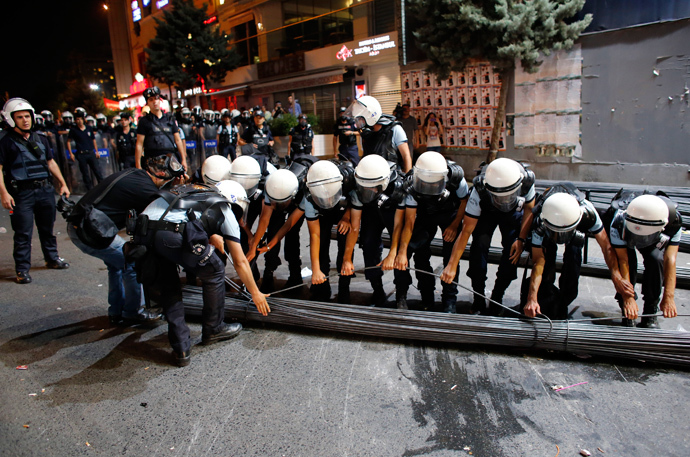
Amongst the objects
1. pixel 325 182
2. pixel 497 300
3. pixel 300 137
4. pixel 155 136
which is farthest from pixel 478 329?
pixel 300 137

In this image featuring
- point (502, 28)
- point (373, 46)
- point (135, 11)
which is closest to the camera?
point (502, 28)

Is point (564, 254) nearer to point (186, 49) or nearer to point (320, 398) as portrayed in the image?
point (320, 398)

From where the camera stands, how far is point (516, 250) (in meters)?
3.37

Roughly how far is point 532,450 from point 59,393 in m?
2.80

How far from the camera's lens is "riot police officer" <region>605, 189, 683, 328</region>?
9.46 feet

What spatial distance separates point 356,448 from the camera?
225cm

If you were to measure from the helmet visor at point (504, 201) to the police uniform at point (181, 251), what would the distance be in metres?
1.84

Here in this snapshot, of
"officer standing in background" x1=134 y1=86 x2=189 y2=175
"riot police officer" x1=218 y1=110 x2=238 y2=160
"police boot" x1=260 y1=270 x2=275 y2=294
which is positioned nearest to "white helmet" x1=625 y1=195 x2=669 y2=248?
"police boot" x1=260 y1=270 x2=275 y2=294

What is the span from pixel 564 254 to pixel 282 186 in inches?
87.9

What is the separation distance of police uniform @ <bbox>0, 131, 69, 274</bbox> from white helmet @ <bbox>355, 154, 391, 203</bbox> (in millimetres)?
3538

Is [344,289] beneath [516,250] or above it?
beneath

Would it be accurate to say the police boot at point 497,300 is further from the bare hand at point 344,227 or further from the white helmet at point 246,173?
the white helmet at point 246,173

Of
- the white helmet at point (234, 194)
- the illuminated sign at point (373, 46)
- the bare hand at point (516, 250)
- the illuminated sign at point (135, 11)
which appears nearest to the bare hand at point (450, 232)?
the bare hand at point (516, 250)

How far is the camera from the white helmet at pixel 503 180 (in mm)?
3029
